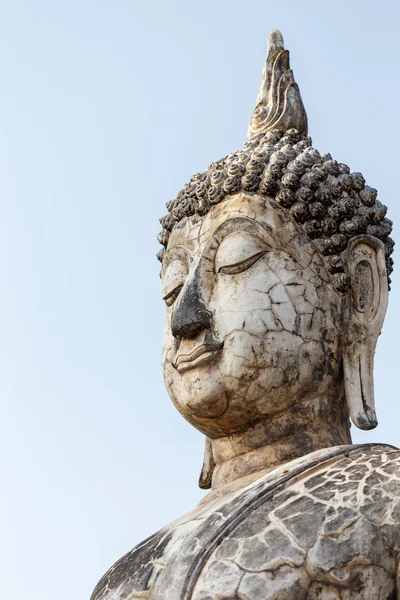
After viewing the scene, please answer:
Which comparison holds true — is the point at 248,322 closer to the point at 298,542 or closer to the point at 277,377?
the point at 277,377

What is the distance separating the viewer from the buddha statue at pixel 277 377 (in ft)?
22.6

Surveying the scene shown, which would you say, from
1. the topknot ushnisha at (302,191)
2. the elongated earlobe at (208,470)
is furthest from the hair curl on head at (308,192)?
the elongated earlobe at (208,470)

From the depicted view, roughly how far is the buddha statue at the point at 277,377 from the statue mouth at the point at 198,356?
0.03 feet

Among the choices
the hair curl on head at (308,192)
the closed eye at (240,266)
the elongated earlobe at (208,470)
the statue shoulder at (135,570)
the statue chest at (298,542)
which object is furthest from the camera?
the elongated earlobe at (208,470)

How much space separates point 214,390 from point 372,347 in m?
1.18

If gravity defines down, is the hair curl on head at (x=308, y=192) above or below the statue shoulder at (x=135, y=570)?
above

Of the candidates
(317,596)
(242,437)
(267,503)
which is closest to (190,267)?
(242,437)

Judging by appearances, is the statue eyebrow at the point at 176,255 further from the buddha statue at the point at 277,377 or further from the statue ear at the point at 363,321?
the statue ear at the point at 363,321

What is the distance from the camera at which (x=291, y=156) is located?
8.97 metres

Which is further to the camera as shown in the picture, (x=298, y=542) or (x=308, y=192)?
(x=308, y=192)

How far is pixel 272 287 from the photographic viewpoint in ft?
27.3

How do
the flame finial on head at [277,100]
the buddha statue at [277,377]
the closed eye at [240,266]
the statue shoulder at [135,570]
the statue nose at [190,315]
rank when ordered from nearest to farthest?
1. the buddha statue at [277,377]
2. the statue shoulder at [135,570]
3. the statue nose at [190,315]
4. the closed eye at [240,266]
5. the flame finial on head at [277,100]

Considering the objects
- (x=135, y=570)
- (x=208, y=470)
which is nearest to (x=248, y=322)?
(x=208, y=470)

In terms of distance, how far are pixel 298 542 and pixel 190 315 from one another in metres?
1.94
